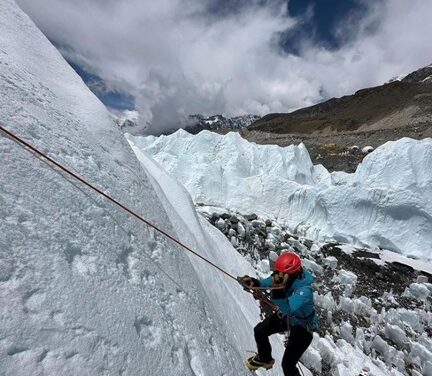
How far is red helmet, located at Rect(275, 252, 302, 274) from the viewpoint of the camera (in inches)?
123

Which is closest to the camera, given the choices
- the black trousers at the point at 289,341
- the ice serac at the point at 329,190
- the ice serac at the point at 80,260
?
the ice serac at the point at 80,260

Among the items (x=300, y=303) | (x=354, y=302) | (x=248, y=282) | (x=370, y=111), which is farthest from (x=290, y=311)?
(x=370, y=111)

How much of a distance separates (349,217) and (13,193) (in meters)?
13.7

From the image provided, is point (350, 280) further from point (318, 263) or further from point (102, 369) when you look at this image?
point (102, 369)

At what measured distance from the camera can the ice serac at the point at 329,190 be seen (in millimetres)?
12453

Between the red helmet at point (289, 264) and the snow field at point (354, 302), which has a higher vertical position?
the red helmet at point (289, 264)

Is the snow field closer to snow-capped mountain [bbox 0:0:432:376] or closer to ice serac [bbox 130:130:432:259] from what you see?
snow-capped mountain [bbox 0:0:432:376]

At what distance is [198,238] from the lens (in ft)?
18.5

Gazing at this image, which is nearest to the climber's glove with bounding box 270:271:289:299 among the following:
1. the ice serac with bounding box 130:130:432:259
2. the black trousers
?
the black trousers

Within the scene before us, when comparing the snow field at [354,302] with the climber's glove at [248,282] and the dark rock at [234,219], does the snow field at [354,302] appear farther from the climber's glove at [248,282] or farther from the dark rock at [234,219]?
the climber's glove at [248,282]

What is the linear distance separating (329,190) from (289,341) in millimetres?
11659

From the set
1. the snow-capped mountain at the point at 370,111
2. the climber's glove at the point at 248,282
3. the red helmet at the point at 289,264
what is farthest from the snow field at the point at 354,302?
the snow-capped mountain at the point at 370,111

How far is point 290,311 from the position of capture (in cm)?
309

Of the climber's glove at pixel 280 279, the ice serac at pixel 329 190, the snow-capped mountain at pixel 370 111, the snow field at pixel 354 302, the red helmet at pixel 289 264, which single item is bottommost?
the snow field at pixel 354 302
